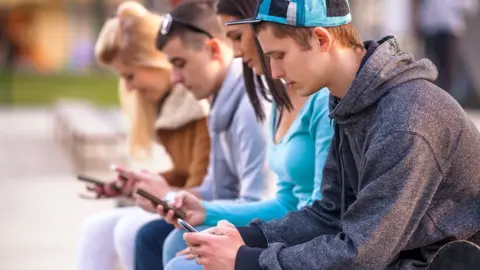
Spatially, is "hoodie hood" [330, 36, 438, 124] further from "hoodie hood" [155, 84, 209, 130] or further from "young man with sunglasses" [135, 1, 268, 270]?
"hoodie hood" [155, 84, 209, 130]

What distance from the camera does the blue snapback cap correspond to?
2.62 meters

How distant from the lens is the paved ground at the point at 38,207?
6961 mm

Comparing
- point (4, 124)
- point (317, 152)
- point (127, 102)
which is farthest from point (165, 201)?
point (4, 124)

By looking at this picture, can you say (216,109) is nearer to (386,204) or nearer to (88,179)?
(88,179)

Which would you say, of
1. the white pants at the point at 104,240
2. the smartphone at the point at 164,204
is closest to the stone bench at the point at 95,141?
the white pants at the point at 104,240

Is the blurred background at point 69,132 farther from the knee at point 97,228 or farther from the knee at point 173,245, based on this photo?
the knee at point 173,245

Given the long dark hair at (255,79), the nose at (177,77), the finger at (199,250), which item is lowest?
the finger at (199,250)

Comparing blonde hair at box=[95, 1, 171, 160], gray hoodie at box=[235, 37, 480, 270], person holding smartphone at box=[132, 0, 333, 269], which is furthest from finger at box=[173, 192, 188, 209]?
blonde hair at box=[95, 1, 171, 160]

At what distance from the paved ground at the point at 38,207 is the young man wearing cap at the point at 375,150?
13.5ft

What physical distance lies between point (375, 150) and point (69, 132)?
1035 centimetres

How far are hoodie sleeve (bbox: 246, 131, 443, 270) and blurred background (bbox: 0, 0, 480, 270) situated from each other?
3401mm

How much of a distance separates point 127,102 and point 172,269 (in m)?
1.82

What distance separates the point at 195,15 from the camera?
4.07 metres

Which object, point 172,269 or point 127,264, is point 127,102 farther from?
point 172,269
